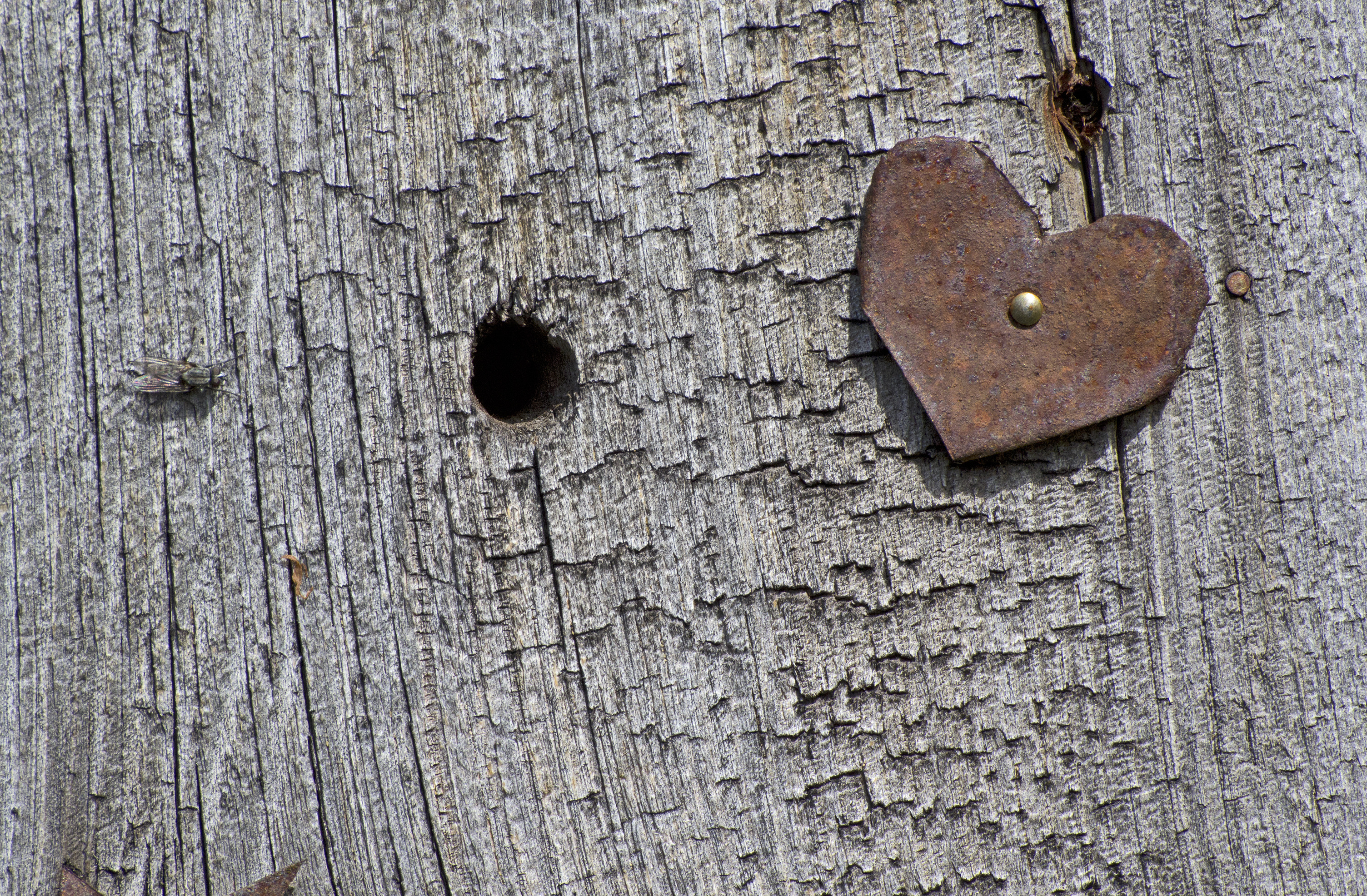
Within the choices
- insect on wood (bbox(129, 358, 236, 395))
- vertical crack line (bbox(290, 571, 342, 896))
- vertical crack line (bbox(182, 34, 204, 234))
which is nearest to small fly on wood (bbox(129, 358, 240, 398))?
insect on wood (bbox(129, 358, 236, 395))

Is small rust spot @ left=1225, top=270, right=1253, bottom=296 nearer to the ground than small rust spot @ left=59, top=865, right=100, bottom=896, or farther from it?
farther from it


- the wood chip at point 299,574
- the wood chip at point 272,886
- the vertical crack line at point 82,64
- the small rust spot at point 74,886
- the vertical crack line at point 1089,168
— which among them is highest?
the vertical crack line at point 82,64

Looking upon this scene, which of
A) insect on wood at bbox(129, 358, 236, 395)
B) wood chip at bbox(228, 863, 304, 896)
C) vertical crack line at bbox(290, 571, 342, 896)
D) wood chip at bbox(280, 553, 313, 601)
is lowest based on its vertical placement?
wood chip at bbox(228, 863, 304, 896)

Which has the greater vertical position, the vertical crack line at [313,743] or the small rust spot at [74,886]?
the vertical crack line at [313,743]

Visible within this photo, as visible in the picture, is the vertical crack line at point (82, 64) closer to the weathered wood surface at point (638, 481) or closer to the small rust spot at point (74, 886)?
the weathered wood surface at point (638, 481)

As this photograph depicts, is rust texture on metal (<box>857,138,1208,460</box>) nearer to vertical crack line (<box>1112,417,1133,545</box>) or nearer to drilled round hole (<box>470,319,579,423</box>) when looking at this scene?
vertical crack line (<box>1112,417,1133,545</box>)

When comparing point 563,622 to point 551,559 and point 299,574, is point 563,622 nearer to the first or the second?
point 551,559

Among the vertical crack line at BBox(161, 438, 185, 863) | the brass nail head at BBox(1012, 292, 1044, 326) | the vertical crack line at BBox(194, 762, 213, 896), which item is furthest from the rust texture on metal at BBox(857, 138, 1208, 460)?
the vertical crack line at BBox(194, 762, 213, 896)

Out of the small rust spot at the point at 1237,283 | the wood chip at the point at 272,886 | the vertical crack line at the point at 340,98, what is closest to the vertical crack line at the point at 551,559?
the wood chip at the point at 272,886
